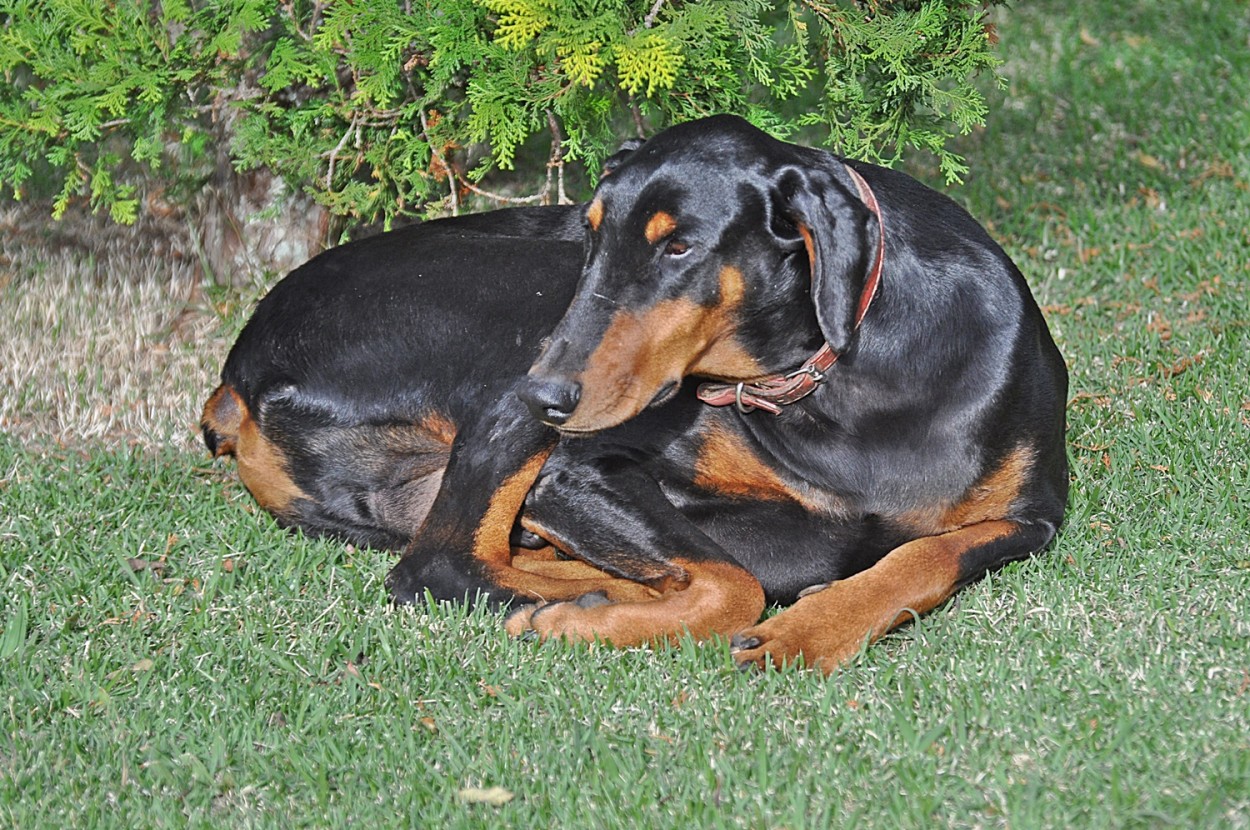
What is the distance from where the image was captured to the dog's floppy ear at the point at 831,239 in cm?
333

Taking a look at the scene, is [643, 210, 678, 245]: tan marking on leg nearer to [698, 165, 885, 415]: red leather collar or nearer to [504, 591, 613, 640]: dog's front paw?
[698, 165, 885, 415]: red leather collar

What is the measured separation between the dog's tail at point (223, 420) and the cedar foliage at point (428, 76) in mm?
1187

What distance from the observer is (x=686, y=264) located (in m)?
3.33

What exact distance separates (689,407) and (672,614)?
1.96 ft

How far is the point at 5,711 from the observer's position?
332 cm

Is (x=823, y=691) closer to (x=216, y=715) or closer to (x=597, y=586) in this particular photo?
(x=597, y=586)

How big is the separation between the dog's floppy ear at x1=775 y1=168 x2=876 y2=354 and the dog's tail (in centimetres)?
188

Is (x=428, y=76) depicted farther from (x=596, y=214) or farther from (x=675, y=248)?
(x=675, y=248)

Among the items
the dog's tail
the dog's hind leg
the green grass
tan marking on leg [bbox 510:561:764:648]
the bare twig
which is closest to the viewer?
the green grass

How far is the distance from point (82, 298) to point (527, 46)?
2237 millimetres

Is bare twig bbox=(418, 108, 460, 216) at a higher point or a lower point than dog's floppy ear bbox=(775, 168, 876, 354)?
lower

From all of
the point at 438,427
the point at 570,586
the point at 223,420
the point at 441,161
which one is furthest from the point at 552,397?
the point at 441,161

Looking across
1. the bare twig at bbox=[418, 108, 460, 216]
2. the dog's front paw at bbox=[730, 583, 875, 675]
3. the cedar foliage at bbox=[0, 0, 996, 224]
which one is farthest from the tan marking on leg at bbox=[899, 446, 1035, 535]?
the bare twig at bbox=[418, 108, 460, 216]

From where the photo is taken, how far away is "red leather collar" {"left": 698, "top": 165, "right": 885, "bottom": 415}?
11.5 ft
